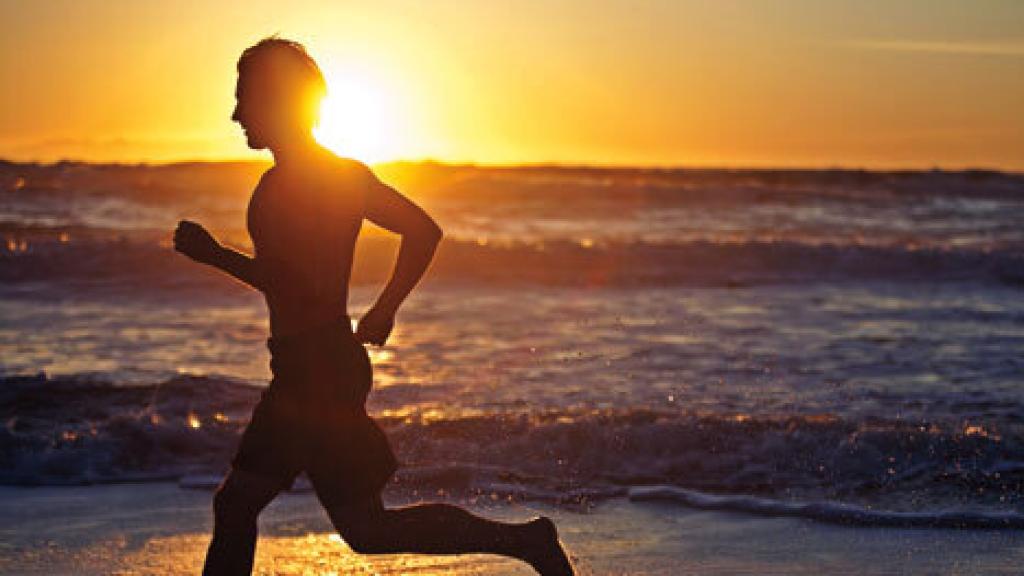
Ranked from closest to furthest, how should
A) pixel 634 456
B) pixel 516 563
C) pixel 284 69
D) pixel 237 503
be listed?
pixel 284 69 → pixel 237 503 → pixel 516 563 → pixel 634 456

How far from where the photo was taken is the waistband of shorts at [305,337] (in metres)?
4.03

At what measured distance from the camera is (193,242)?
3.64m

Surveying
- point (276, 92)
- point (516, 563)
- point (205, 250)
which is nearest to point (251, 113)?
point (276, 92)

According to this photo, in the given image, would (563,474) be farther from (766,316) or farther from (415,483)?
(766,316)

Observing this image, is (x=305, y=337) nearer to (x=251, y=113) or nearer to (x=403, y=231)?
(x=403, y=231)

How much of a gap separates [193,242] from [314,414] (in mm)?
653

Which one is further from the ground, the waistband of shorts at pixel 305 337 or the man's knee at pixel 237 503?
the waistband of shorts at pixel 305 337

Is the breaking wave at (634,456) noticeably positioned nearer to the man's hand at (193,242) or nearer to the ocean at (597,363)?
the ocean at (597,363)

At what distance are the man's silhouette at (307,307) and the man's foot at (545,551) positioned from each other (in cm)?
50

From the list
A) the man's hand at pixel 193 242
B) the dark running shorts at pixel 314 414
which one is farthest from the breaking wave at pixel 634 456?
the man's hand at pixel 193 242

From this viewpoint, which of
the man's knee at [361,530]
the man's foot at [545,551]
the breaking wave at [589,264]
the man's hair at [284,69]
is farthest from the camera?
the breaking wave at [589,264]

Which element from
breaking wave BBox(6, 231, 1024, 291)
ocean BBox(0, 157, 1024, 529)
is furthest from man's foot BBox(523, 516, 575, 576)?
breaking wave BBox(6, 231, 1024, 291)

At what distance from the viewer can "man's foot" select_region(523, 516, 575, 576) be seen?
4.43 meters

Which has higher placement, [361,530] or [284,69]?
[284,69]
